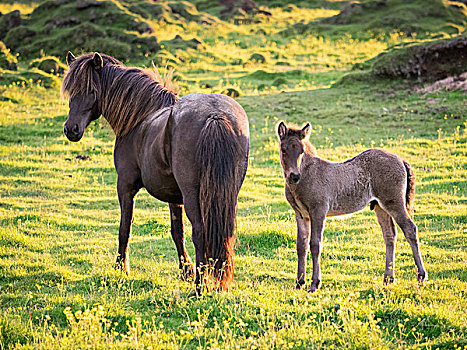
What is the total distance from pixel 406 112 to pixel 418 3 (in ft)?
107

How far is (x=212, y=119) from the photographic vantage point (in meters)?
6.07

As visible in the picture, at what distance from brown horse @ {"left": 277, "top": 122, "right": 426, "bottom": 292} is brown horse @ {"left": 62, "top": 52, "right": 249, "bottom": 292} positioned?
1063 millimetres

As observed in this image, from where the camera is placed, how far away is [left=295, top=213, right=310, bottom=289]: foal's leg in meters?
6.95

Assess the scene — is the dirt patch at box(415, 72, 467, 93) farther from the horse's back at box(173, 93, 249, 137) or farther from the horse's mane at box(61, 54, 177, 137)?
the horse's back at box(173, 93, 249, 137)

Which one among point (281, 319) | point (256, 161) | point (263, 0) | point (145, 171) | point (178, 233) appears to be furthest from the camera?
point (263, 0)

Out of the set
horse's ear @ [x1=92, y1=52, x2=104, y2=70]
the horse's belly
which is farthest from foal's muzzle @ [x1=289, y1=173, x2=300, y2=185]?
horse's ear @ [x1=92, y1=52, x2=104, y2=70]

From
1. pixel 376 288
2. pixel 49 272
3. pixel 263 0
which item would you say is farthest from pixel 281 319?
pixel 263 0

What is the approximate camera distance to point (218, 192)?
5.90 m

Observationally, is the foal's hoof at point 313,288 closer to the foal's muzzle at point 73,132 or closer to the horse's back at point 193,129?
the horse's back at point 193,129

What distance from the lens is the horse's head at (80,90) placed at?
25.5ft

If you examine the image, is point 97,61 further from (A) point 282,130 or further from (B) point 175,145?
(A) point 282,130

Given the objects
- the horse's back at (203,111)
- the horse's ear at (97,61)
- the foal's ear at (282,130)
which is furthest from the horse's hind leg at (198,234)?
the horse's ear at (97,61)

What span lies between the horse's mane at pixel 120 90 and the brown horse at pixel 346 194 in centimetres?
243

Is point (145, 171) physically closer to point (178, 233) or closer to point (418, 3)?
point (178, 233)
